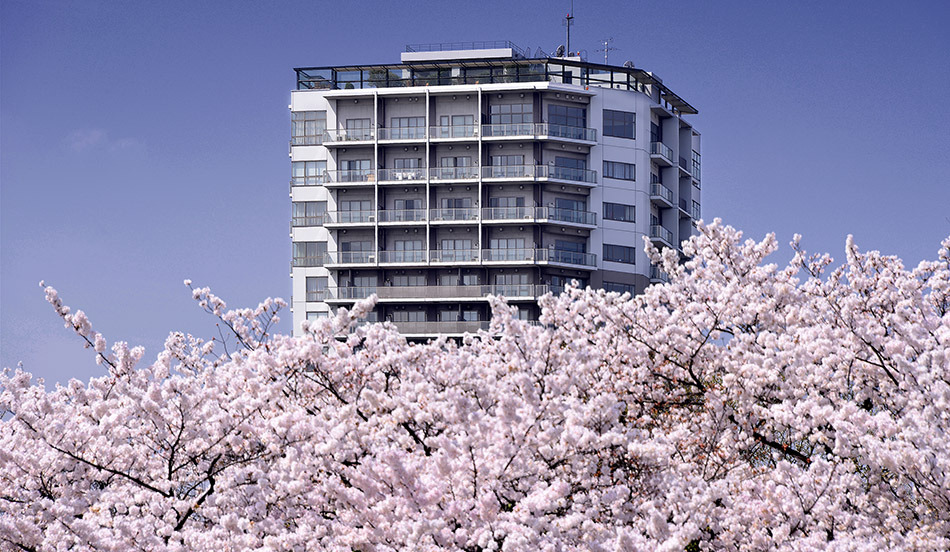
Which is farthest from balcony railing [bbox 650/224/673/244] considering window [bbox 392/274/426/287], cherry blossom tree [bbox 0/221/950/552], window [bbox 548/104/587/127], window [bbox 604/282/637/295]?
cherry blossom tree [bbox 0/221/950/552]

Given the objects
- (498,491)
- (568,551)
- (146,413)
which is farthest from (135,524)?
(568,551)

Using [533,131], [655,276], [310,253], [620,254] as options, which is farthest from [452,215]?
[655,276]

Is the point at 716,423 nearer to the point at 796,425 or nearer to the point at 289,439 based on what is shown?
the point at 796,425

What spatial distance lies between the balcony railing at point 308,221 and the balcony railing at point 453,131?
27.8 ft

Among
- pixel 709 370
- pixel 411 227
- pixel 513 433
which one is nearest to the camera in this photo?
pixel 513 433

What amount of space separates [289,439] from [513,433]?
3.05m

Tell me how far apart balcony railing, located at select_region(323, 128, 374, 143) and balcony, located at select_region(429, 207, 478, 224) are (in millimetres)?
6419

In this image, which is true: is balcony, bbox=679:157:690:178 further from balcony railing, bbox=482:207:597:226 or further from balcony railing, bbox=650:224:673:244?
balcony railing, bbox=482:207:597:226

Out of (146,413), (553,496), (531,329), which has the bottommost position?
(553,496)

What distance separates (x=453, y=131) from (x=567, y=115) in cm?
703

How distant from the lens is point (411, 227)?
63594mm

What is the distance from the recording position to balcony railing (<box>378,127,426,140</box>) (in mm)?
64312

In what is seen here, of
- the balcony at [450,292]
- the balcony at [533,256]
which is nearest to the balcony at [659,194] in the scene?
the balcony at [533,256]

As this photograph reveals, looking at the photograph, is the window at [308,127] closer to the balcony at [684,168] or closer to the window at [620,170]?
the window at [620,170]
